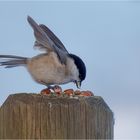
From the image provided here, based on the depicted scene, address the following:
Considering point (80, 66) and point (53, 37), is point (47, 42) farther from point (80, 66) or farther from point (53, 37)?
point (80, 66)

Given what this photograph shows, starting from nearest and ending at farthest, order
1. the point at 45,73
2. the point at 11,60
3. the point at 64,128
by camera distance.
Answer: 1. the point at 64,128
2. the point at 45,73
3. the point at 11,60

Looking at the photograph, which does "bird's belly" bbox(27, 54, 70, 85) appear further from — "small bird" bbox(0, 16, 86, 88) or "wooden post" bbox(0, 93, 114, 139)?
"wooden post" bbox(0, 93, 114, 139)

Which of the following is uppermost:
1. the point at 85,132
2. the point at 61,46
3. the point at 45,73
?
the point at 61,46

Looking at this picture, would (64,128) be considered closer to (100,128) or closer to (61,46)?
(100,128)

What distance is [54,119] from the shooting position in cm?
101

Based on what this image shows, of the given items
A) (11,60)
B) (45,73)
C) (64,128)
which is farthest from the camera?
(11,60)

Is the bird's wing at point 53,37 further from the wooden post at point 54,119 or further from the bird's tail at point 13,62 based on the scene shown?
the wooden post at point 54,119

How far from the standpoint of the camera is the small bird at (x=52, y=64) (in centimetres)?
195

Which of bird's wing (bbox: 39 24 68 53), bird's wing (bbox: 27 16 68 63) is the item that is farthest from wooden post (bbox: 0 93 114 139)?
bird's wing (bbox: 39 24 68 53)

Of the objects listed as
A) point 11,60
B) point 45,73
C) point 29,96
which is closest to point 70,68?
point 45,73

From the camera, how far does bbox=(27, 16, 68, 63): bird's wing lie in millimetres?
1935

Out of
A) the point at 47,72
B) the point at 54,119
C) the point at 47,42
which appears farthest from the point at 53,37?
the point at 54,119

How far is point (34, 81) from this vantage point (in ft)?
6.63

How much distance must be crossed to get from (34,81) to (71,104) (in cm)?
101
